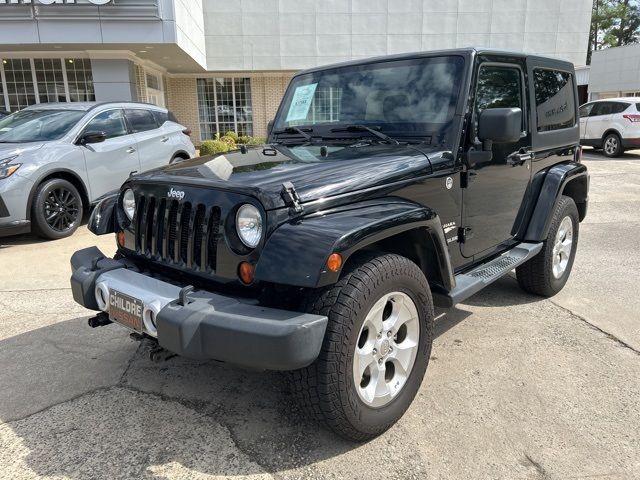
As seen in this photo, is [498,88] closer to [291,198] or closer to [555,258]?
[555,258]

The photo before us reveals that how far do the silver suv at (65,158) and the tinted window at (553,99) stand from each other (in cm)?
572

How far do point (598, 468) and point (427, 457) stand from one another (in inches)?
30.6

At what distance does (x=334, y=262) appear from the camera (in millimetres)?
2199

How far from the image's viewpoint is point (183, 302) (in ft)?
7.61

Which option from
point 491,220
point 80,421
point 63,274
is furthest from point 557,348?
point 63,274

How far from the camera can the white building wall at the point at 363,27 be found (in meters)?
21.0

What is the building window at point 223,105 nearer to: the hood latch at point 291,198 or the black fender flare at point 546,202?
the black fender flare at point 546,202

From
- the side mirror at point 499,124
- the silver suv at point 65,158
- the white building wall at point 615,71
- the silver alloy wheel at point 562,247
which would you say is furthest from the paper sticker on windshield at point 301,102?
the white building wall at point 615,71

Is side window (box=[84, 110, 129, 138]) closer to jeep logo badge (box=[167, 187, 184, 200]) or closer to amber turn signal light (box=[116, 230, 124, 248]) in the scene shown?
amber turn signal light (box=[116, 230, 124, 248])

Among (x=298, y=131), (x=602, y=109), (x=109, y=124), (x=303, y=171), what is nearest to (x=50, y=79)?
(x=109, y=124)

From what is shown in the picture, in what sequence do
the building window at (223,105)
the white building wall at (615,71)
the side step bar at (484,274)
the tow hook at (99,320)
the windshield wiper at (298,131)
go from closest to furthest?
the tow hook at (99,320)
the side step bar at (484,274)
the windshield wiper at (298,131)
the building window at (223,105)
the white building wall at (615,71)

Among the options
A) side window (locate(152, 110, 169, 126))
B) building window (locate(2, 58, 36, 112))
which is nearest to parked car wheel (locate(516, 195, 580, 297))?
side window (locate(152, 110, 169, 126))

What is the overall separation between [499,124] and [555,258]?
78.7 inches

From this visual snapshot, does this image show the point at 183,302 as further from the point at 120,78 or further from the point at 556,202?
the point at 120,78
